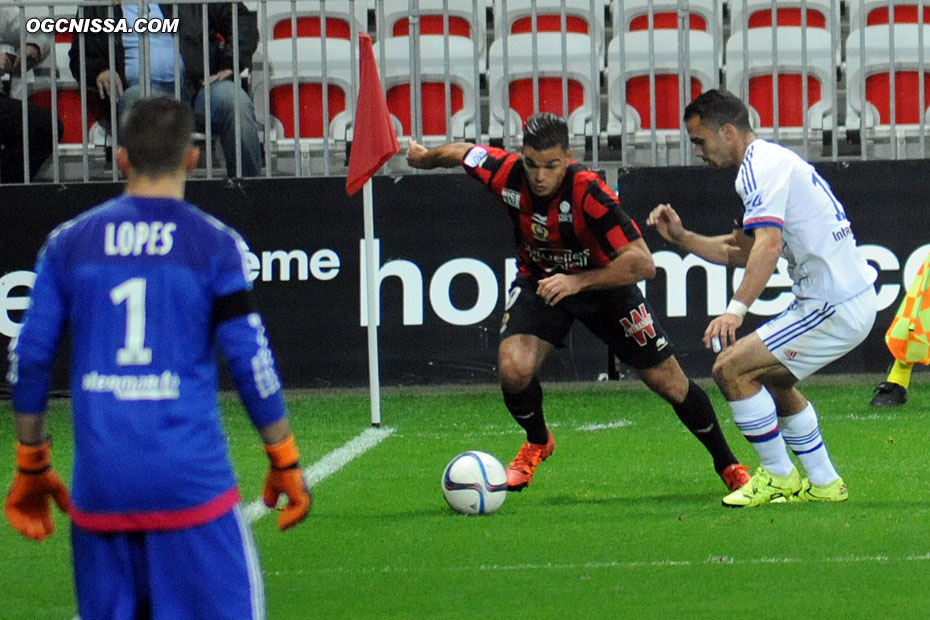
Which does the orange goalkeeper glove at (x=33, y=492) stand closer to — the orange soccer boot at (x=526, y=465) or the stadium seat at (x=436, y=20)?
the orange soccer boot at (x=526, y=465)

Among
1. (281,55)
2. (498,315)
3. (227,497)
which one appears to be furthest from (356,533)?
(281,55)

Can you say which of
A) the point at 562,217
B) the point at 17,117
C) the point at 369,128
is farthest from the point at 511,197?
the point at 17,117

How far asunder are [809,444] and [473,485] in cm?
156

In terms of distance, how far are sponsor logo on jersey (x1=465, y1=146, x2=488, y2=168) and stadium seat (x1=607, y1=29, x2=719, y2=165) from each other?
4234mm

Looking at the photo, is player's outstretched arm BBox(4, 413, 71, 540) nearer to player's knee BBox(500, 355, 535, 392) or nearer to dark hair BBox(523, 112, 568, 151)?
dark hair BBox(523, 112, 568, 151)

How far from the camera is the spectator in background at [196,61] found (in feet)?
39.1

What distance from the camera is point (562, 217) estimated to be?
7.50 m

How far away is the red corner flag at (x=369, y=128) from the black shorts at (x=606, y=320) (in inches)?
85.6

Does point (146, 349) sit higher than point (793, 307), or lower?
higher

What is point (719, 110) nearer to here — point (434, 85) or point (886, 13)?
point (434, 85)

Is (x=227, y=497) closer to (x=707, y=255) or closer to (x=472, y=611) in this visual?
(x=472, y=611)

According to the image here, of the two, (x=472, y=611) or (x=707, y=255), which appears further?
(x=707, y=255)

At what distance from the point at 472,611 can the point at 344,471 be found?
3.33 meters

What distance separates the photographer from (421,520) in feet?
23.2
